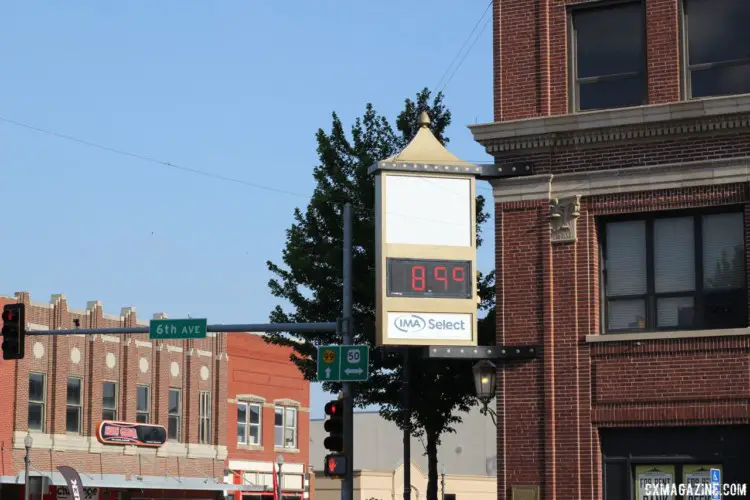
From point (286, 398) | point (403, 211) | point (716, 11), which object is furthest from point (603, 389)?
point (286, 398)

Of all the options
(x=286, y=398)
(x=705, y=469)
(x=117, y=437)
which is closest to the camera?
(x=705, y=469)

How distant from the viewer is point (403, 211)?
25359 mm

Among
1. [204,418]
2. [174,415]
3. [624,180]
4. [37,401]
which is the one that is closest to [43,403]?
[37,401]

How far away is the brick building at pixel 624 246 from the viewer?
2364cm

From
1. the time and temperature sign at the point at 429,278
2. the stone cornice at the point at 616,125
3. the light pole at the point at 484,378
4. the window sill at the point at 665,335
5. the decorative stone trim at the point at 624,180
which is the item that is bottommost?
the light pole at the point at 484,378

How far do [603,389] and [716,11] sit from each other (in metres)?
7.24

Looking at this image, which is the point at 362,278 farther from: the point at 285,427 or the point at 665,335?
the point at 285,427

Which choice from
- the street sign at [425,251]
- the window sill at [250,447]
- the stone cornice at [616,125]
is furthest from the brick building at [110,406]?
the stone cornice at [616,125]

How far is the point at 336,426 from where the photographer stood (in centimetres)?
2745

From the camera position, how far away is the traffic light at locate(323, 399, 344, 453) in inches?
1077

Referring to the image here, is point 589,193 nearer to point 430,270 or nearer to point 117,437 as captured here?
point 430,270

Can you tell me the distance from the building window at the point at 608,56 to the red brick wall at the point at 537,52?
25cm

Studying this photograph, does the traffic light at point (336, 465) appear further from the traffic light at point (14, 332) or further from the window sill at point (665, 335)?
the traffic light at point (14, 332)

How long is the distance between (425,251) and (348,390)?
173 inches
